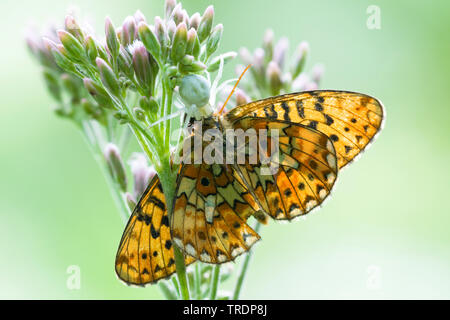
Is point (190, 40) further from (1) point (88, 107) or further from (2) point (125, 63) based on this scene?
(1) point (88, 107)

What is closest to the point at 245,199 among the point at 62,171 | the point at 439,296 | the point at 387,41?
the point at 439,296

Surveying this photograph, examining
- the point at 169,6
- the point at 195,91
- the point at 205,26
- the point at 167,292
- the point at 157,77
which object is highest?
the point at 169,6

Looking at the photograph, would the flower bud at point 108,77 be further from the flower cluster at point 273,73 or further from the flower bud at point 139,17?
the flower cluster at point 273,73

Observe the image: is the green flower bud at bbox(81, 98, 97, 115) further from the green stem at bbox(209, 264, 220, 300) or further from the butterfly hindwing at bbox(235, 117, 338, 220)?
the green stem at bbox(209, 264, 220, 300)

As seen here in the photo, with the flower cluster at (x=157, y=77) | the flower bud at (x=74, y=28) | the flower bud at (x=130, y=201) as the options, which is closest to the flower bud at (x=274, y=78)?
the flower cluster at (x=157, y=77)

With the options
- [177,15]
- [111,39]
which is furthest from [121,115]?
[177,15]

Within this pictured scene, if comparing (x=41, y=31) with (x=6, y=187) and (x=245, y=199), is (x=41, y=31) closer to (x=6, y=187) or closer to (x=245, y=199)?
(x=245, y=199)

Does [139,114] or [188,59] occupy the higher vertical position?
[188,59]
